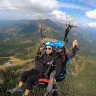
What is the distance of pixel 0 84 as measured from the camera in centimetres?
15812

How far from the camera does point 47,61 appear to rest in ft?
46.3

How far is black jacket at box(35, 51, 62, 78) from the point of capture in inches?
528

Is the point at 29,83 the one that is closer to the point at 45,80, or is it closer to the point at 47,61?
the point at 45,80

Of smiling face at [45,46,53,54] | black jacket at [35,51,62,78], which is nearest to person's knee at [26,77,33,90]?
black jacket at [35,51,62,78]

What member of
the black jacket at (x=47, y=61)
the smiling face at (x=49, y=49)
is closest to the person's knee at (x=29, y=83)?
the black jacket at (x=47, y=61)

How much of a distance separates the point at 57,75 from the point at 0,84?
Answer: 498 ft

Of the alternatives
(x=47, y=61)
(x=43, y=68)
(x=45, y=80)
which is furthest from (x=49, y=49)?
(x=45, y=80)

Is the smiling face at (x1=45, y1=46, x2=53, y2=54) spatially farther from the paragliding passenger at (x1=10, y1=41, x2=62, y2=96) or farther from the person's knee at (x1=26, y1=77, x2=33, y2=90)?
the person's knee at (x1=26, y1=77, x2=33, y2=90)

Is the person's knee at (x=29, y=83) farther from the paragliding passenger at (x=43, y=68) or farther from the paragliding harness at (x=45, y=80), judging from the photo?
the paragliding harness at (x=45, y=80)

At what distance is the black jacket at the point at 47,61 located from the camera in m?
13.4

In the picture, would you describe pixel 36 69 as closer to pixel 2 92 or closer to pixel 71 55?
pixel 71 55

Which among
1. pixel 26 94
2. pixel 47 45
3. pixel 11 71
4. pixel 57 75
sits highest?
pixel 47 45

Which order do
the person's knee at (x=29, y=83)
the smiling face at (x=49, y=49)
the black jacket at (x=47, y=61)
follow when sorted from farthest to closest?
the smiling face at (x=49, y=49) < the black jacket at (x=47, y=61) < the person's knee at (x=29, y=83)

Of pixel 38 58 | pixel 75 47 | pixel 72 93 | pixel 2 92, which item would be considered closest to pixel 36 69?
pixel 38 58
